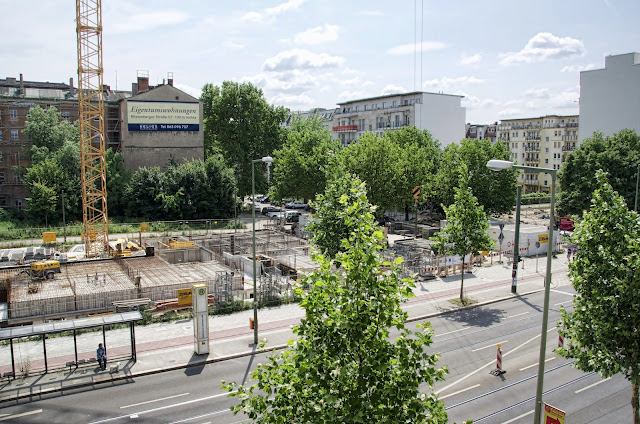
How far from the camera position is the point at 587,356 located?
1351cm

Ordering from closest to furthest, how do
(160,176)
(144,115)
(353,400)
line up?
1. (353,400)
2. (160,176)
3. (144,115)

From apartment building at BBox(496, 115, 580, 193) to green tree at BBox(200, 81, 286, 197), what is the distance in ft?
167

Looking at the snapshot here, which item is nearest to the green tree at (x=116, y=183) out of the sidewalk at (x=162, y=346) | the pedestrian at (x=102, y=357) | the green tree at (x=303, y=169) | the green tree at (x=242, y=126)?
the green tree at (x=242, y=126)

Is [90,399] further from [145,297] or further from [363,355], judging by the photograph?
[363,355]

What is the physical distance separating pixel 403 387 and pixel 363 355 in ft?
2.77

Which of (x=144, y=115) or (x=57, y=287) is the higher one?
(x=144, y=115)

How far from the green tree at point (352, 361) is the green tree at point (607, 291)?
643 cm

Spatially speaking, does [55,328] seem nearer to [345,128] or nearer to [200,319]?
[200,319]

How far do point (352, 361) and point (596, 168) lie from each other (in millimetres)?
53144

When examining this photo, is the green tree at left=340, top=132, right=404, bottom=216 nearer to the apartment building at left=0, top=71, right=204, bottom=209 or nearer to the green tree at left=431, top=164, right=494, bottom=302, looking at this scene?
the green tree at left=431, top=164, right=494, bottom=302

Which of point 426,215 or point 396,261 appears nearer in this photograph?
point 396,261

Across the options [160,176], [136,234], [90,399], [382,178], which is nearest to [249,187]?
[160,176]

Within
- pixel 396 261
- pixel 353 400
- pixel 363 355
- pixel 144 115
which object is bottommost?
pixel 353 400

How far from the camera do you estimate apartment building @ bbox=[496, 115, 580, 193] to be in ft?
332
